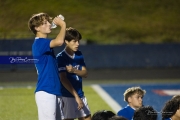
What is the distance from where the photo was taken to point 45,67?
6328 mm

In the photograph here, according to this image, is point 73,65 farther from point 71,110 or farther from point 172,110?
point 172,110

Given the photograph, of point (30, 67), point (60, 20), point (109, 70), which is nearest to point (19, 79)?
point (30, 67)

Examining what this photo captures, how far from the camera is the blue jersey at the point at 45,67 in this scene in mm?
6305

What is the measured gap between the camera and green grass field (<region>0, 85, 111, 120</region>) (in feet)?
31.3

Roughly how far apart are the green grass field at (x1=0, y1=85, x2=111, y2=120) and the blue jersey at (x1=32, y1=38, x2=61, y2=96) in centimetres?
279

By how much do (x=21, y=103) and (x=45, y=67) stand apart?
5149 mm

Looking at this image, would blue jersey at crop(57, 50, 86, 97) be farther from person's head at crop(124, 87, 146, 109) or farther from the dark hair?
person's head at crop(124, 87, 146, 109)

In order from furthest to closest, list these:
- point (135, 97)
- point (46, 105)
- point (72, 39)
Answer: point (135, 97), point (72, 39), point (46, 105)

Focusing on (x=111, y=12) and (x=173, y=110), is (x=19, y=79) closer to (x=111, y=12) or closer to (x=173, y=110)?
(x=111, y=12)

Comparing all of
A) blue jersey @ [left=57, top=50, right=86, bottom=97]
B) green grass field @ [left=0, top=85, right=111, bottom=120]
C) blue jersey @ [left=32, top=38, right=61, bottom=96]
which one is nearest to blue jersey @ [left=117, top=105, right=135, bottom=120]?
blue jersey @ [left=57, top=50, right=86, bottom=97]

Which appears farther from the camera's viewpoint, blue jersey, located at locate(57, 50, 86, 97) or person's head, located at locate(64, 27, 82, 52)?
blue jersey, located at locate(57, 50, 86, 97)

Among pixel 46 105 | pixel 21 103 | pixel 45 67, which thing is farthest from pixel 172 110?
pixel 21 103

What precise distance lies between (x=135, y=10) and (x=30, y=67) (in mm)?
7286

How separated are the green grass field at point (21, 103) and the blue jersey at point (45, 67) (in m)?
2.79
